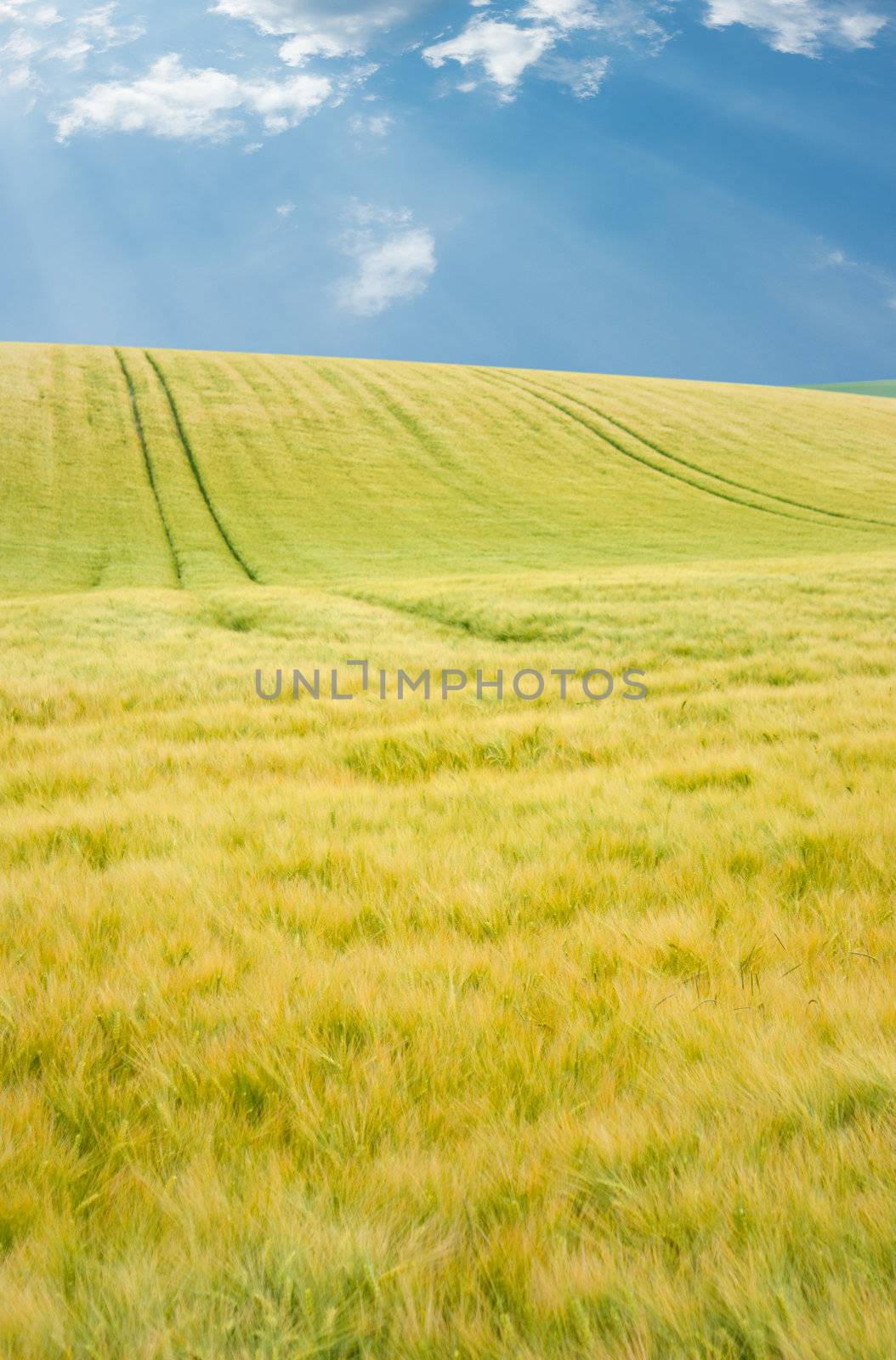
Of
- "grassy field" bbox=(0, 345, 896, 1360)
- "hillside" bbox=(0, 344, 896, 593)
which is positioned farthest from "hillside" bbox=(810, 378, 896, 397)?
"grassy field" bbox=(0, 345, 896, 1360)

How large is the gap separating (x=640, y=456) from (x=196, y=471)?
28469 mm

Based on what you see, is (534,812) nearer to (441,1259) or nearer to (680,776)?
(680,776)

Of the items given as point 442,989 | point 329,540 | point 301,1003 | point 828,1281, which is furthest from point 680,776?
point 329,540

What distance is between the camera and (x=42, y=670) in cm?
901

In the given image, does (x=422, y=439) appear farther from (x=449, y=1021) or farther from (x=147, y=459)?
(x=449, y=1021)

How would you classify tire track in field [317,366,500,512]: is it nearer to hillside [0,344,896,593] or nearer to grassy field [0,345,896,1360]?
hillside [0,344,896,593]

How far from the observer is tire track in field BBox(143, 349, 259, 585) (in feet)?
102

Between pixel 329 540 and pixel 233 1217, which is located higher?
pixel 329 540

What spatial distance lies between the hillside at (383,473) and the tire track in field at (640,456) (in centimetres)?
21

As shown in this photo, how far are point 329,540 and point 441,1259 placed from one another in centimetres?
3465

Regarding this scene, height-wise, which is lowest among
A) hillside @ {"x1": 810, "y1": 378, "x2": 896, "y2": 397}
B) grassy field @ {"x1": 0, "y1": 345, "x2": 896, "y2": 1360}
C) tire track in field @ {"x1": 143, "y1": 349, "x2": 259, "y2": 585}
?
grassy field @ {"x1": 0, "y1": 345, "x2": 896, "y2": 1360}

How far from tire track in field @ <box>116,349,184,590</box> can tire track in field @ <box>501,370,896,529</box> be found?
105 ft

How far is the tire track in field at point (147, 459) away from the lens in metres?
30.8

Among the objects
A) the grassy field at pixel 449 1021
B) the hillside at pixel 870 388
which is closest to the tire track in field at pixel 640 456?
the grassy field at pixel 449 1021
